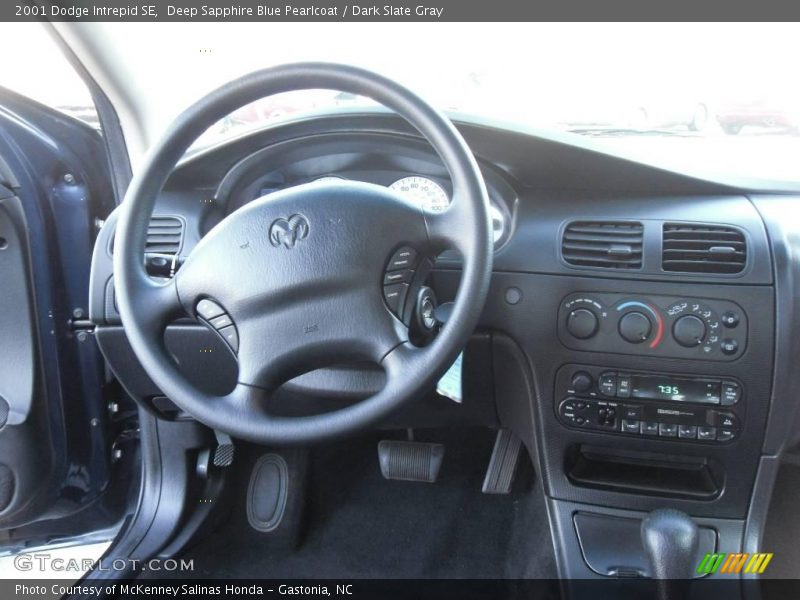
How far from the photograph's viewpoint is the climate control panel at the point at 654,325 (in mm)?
1296

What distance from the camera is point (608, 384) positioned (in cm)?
138

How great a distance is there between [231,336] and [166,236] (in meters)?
0.50

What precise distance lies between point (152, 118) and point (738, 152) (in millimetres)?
1511

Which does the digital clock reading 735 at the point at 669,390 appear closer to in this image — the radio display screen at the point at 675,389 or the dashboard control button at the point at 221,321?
the radio display screen at the point at 675,389

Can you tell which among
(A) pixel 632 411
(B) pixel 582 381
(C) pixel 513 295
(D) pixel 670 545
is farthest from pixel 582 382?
(D) pixel 670 545

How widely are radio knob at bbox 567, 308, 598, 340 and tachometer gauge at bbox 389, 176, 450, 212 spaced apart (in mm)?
379

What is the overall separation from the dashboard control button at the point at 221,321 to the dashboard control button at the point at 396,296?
270 mm

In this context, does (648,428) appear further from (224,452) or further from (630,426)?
(224,452)

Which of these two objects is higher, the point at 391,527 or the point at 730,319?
the point at 730,319

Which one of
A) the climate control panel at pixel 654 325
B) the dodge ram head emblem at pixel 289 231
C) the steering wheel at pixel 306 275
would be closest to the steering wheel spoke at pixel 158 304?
the steering wheel at pixel 306 275

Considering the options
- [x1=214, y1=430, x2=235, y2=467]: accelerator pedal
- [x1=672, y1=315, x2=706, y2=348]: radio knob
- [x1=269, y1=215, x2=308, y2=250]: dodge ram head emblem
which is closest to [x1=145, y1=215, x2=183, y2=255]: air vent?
[x1=269, y1=215, x2=308, y2=250]: dodge ram head emblem
